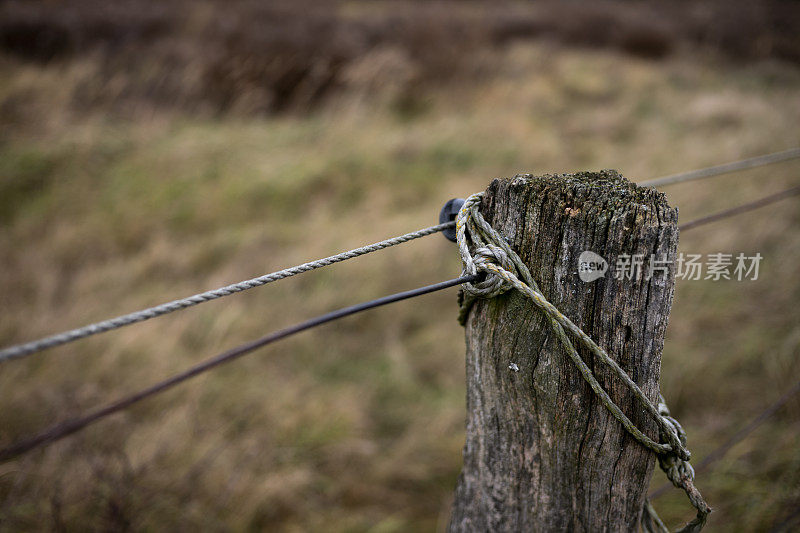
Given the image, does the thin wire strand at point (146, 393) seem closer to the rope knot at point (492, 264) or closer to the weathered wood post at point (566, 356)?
the rope knot at point (492, 264)

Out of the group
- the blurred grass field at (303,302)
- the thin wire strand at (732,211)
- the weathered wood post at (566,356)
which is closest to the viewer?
the weathered wood post at (566,356)

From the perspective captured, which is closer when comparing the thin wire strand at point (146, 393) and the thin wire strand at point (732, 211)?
the thin wire strand at point (146, 393)

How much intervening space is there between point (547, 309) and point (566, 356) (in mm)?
112

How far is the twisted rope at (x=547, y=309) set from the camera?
0.76 m

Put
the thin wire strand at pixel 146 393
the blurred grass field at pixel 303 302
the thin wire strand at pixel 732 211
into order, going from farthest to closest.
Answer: the blurred grass field at pixel 303 302 → the thin wire strand at pixel 732 211 → the thin wire strand at pixel 146 393

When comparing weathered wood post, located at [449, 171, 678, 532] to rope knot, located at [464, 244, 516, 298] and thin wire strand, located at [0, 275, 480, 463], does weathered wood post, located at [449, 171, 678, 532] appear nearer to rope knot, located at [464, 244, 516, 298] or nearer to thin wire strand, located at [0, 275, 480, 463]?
rope knot, located at [464, 244, 516, 298]

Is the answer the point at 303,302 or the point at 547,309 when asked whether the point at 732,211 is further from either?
the point at 303,302

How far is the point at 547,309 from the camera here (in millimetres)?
750

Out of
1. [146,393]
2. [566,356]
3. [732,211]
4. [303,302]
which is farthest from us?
[303,302]

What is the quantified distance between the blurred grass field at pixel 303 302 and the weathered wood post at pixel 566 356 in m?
1.25

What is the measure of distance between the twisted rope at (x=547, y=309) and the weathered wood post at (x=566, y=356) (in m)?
0.02

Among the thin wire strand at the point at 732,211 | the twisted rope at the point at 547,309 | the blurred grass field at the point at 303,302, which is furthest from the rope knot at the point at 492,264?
the blurred grass field at the point at 303,302

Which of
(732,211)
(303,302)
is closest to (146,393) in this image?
(732,211)

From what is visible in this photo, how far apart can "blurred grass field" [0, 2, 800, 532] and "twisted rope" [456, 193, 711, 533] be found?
1.22 meters
